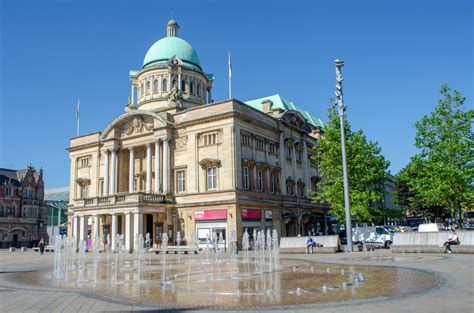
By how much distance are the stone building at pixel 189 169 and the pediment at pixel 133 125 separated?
124mm

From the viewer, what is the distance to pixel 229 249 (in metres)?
40.6

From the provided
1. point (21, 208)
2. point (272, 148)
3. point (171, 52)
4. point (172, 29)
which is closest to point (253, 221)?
point (272, 148)

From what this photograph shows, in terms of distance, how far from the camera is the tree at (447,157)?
32.8 m

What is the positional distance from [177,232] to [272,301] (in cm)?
3504

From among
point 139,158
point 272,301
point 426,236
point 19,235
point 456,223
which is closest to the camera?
point 272,301

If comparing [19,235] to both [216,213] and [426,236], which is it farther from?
[426,236]

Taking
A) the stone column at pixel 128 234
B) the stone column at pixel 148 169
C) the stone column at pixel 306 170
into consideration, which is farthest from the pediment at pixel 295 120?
the stone column at pixel 128 234

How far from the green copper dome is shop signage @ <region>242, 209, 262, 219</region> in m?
27.1

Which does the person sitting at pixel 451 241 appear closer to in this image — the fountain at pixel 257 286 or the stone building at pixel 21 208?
the fountain at pixel 257 286

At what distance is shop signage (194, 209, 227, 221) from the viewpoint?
4234cm

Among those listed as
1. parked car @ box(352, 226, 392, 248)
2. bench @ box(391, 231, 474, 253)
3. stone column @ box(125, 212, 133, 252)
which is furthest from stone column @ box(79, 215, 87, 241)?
bench @ box(391, 231, 474, 253)

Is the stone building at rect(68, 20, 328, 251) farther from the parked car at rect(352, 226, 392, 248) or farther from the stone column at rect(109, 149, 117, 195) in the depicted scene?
the parked car at rect(352, 226, 392, 248)

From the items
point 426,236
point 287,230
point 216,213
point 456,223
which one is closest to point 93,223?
point 216,213

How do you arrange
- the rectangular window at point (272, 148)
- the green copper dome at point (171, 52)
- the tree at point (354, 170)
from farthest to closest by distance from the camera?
the green copper dome at point (171, 52) < the rectangular window at point (272, 148) < the tree at point (354, 170)
